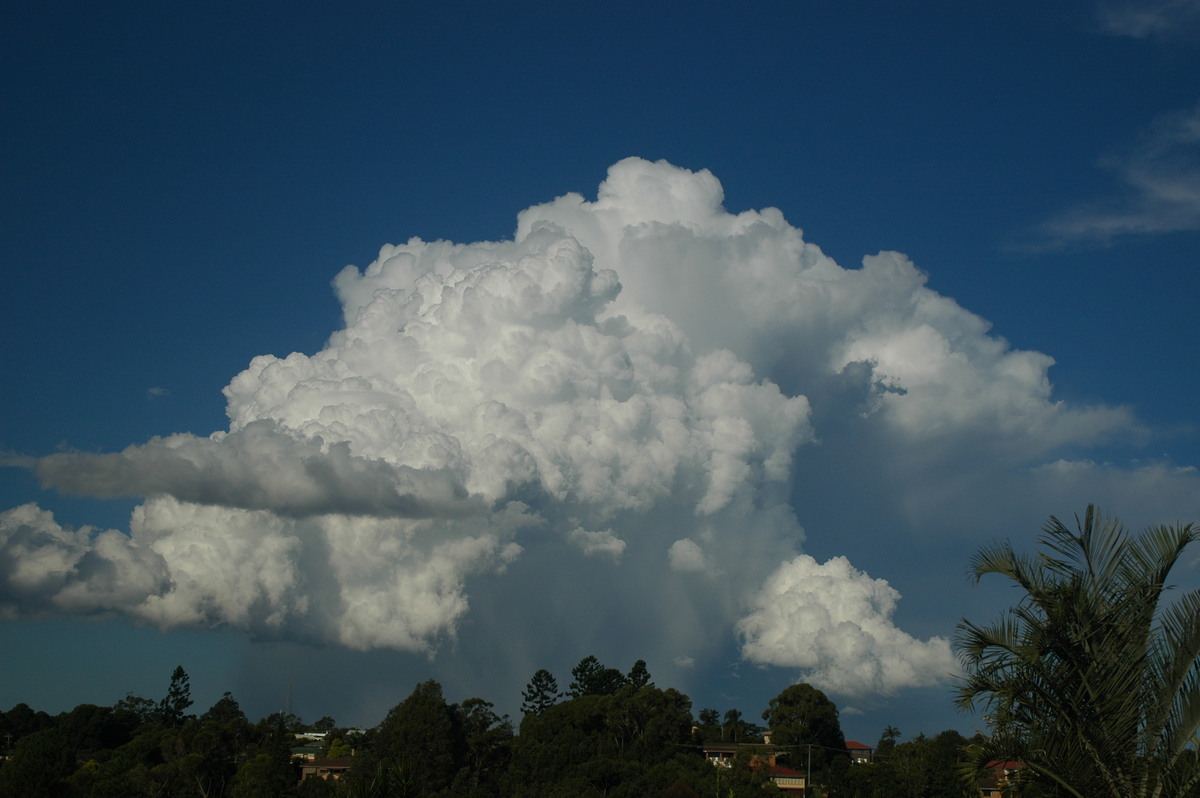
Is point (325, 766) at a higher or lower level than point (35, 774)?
lower

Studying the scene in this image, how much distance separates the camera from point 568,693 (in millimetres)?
109188

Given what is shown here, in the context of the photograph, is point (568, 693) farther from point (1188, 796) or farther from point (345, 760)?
point (1188, 796)

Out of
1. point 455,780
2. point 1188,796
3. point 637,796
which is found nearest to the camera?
point 1188,796

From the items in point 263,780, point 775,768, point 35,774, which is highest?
point 775,768

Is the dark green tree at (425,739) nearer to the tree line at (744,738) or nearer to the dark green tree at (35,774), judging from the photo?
the tree line at (744,738)

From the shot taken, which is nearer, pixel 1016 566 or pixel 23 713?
pixel 1016 566

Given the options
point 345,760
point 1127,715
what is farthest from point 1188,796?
point 345,760

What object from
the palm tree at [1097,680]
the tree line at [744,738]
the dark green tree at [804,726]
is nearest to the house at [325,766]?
the tree line at [744,738]

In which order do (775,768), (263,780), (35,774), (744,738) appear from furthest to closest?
(744,738) → (775,768) → (263,780) → (35,774)

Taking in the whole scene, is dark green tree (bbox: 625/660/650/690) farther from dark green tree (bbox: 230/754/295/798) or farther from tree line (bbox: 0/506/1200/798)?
dark green tree (bbox: 230/754/295/798)

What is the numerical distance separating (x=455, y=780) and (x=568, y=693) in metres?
43.7

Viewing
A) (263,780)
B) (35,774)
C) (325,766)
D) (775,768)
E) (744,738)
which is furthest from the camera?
(744,738)

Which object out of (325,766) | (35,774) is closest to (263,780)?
(35,774)

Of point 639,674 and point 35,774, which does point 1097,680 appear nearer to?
point 35,774
